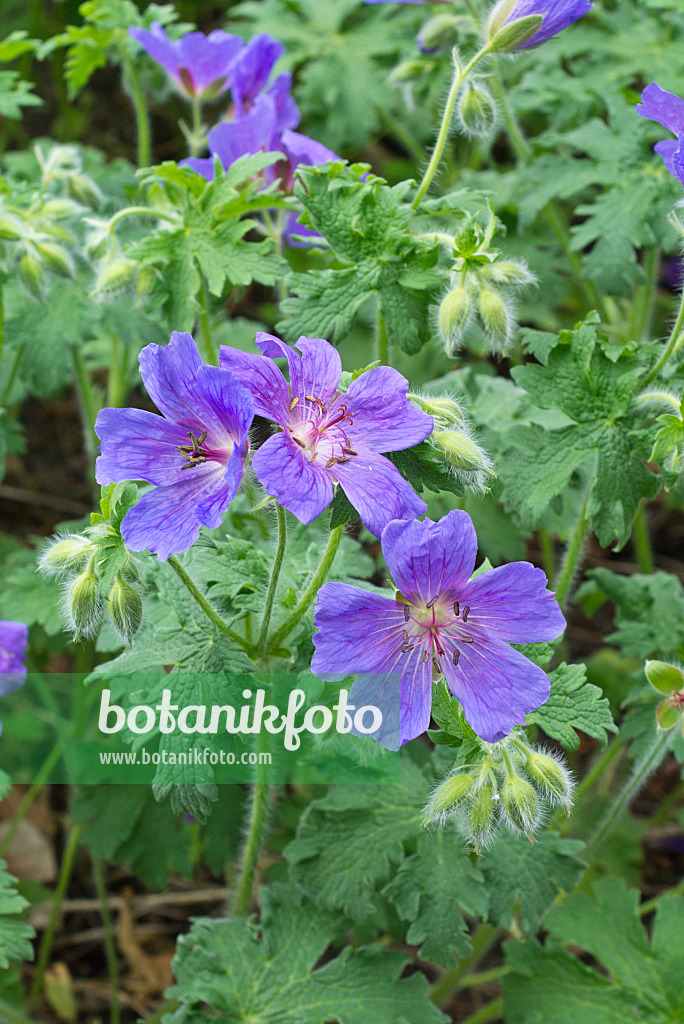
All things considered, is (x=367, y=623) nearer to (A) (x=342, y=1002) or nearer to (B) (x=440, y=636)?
(B) (x=440, y=636)

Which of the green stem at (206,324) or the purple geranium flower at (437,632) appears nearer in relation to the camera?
the purple geranium flower at (437,632)

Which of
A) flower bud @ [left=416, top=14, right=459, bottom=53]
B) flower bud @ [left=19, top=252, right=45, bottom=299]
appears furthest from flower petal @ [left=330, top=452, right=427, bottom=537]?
flower bud @ [left=416, top=14, right=459, bottom=53]

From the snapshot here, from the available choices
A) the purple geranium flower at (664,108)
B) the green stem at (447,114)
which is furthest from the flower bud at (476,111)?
the purple geranium flower at (664,108)

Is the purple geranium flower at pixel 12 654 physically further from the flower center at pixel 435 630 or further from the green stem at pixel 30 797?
the flower center at pixel 435 630

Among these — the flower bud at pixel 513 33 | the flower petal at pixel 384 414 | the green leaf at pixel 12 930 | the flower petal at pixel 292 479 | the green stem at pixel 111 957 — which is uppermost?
the flower bud at pixel 513 33

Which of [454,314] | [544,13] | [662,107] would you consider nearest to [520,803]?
[454,314]

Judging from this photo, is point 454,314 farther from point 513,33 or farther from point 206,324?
point 206,324
